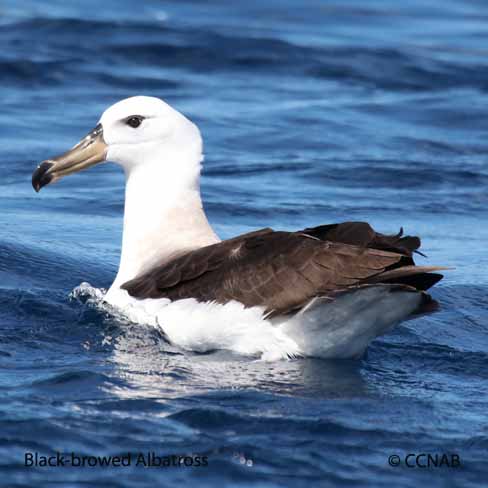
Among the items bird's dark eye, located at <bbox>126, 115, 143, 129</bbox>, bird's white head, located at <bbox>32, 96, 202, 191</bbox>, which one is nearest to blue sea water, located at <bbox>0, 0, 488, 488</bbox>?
bird's white head, located at <bbox>32, 96, 202, 191</bbox>

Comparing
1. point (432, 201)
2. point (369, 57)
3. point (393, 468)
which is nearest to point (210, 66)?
point (369, 57)

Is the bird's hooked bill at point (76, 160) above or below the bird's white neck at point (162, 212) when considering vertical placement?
above

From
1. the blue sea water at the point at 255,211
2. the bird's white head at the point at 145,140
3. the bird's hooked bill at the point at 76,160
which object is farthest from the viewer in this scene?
the bird's hooked bill at the point at 76,160

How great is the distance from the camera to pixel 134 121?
8.58 metres

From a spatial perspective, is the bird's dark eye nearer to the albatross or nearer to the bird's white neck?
the bird's white neck

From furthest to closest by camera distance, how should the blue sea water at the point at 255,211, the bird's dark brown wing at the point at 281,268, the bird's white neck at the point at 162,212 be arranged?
the bird's white neck at the point at 162,212, the bird's dark brown wing at the point at 281,268, the blue sea water at the point at 255,211

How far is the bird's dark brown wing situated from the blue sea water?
39 cm

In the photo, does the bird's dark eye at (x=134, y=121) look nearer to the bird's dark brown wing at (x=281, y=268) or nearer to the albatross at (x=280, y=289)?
the albatross at (x=280, y=289)

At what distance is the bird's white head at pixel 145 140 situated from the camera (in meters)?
8.56

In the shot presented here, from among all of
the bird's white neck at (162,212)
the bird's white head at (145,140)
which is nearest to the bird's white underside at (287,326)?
the bird's white neck at (162,212)

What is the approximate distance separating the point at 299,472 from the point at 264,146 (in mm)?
9208

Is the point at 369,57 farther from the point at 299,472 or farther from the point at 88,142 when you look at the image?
the point at 299,472

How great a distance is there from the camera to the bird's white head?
856cm

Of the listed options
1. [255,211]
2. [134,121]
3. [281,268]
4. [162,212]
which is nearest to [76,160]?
[134,121]
